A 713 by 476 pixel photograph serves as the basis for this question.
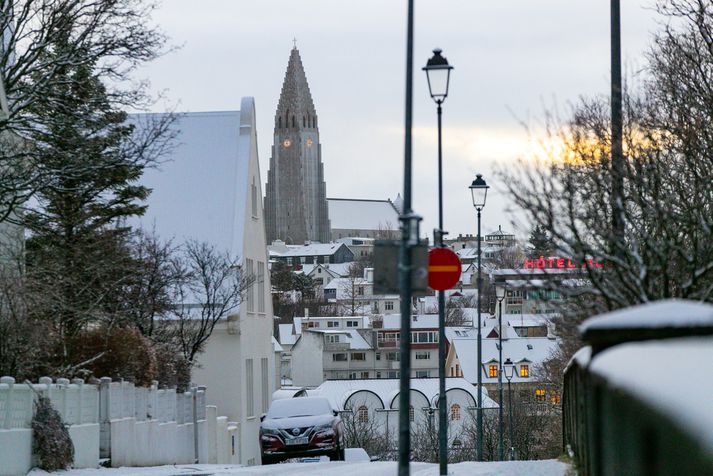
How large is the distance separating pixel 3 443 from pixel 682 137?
11952 mm

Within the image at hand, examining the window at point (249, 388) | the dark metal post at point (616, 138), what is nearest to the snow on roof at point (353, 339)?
the window at point (249, 388)

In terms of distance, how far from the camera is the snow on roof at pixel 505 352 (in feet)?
358

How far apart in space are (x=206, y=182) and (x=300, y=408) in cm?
2106

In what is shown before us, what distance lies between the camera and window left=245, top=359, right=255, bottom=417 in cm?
4588

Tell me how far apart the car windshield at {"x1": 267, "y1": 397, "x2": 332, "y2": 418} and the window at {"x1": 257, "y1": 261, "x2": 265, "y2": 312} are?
21537 millimetres

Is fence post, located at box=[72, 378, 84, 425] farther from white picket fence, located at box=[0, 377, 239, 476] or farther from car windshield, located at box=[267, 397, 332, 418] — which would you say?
car windshield, located at box=[267, 397, 332, 418]

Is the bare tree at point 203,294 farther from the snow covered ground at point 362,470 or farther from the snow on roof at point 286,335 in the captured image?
the snow on roof at point 286,335

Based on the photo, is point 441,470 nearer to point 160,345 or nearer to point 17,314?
point 17,314

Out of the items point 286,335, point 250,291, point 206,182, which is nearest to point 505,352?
point 286,335

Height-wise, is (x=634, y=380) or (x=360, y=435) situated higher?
(x=634, y=380)

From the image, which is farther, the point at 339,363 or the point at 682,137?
the point at 339,363

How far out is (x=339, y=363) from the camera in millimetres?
142250

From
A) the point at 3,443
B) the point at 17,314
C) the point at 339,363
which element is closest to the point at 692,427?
the point at 3,443

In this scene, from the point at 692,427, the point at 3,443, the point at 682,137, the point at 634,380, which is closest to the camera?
the point at 692,427
